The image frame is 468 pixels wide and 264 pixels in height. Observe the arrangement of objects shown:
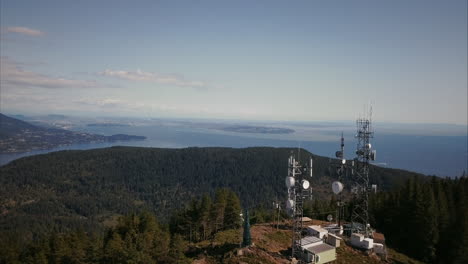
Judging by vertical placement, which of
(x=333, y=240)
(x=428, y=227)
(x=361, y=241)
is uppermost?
(x=333, y=240)

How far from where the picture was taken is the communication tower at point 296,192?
25.5 m

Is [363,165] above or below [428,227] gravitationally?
above

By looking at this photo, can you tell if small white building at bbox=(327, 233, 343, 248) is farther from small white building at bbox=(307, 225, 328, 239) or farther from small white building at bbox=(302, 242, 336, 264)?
small white building at bbox=(302, 242, 336, 264)

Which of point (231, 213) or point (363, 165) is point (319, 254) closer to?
point (363, 165)

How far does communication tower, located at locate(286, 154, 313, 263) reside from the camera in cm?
2547

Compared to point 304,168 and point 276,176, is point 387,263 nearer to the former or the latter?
point 304,168

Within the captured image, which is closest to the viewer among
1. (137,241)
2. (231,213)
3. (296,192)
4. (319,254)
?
(319,254)

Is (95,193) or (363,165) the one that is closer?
(363,165)

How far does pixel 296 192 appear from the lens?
2609 cm

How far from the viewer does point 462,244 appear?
107 feet

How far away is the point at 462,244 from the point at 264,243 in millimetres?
23455

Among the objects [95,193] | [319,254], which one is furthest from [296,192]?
[95,193]

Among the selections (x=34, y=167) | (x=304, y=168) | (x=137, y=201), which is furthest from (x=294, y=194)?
(x=34, y=167)

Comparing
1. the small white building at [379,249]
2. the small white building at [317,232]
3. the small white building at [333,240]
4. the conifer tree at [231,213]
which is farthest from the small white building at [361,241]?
the conifer tree at [231,213]
